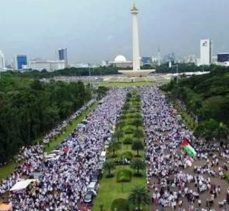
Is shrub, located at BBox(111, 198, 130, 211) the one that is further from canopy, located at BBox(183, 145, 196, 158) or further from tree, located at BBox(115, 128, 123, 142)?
tree, located at BBox(115, 128, 123, 142)

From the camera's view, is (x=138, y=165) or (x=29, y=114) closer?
(x=138, y=165)

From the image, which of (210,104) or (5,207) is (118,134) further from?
(5,207)

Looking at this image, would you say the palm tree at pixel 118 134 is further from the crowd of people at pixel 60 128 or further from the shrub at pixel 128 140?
the crowd of people at pixel 60 128

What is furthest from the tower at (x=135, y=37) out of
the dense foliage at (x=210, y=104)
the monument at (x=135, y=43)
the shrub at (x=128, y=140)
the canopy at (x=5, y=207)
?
the canopy at (x=5, y=207)

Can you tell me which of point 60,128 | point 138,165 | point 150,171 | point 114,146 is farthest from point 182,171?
point 60,128

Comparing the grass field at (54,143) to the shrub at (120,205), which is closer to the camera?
the shrub at (120,205)

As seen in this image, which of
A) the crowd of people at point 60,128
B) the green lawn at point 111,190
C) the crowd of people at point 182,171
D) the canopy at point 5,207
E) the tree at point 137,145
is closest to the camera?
the canopy at point 5,207
